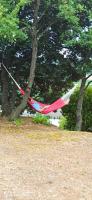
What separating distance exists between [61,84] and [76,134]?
2828 mm

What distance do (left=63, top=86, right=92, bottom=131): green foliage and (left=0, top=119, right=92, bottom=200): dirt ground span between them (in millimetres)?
3075

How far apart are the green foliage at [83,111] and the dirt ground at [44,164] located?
3075mm

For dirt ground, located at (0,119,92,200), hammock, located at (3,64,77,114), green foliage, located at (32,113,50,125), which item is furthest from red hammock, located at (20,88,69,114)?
dirt ground, located at (0,119,92,200)

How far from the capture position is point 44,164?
8.29m

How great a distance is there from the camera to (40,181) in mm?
7344

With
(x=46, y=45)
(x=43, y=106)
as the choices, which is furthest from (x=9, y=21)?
(x=43, y=106)

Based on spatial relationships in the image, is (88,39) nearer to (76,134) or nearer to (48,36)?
(48,36)

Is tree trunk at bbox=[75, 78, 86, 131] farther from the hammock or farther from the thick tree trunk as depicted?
the thick tree trunk

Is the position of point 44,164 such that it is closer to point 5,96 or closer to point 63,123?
point 5,96

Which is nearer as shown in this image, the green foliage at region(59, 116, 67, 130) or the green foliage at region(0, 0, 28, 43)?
the green foliage at region(0, 0, 28, 43)

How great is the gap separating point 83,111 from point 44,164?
21.6 ft

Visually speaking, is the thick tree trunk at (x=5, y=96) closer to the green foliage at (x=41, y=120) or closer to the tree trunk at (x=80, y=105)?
the green foliage at (x=41, y=120)

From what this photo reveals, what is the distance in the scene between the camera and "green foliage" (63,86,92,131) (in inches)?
575

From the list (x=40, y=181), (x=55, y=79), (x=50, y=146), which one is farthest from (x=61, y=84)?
(x=40, y=181)
